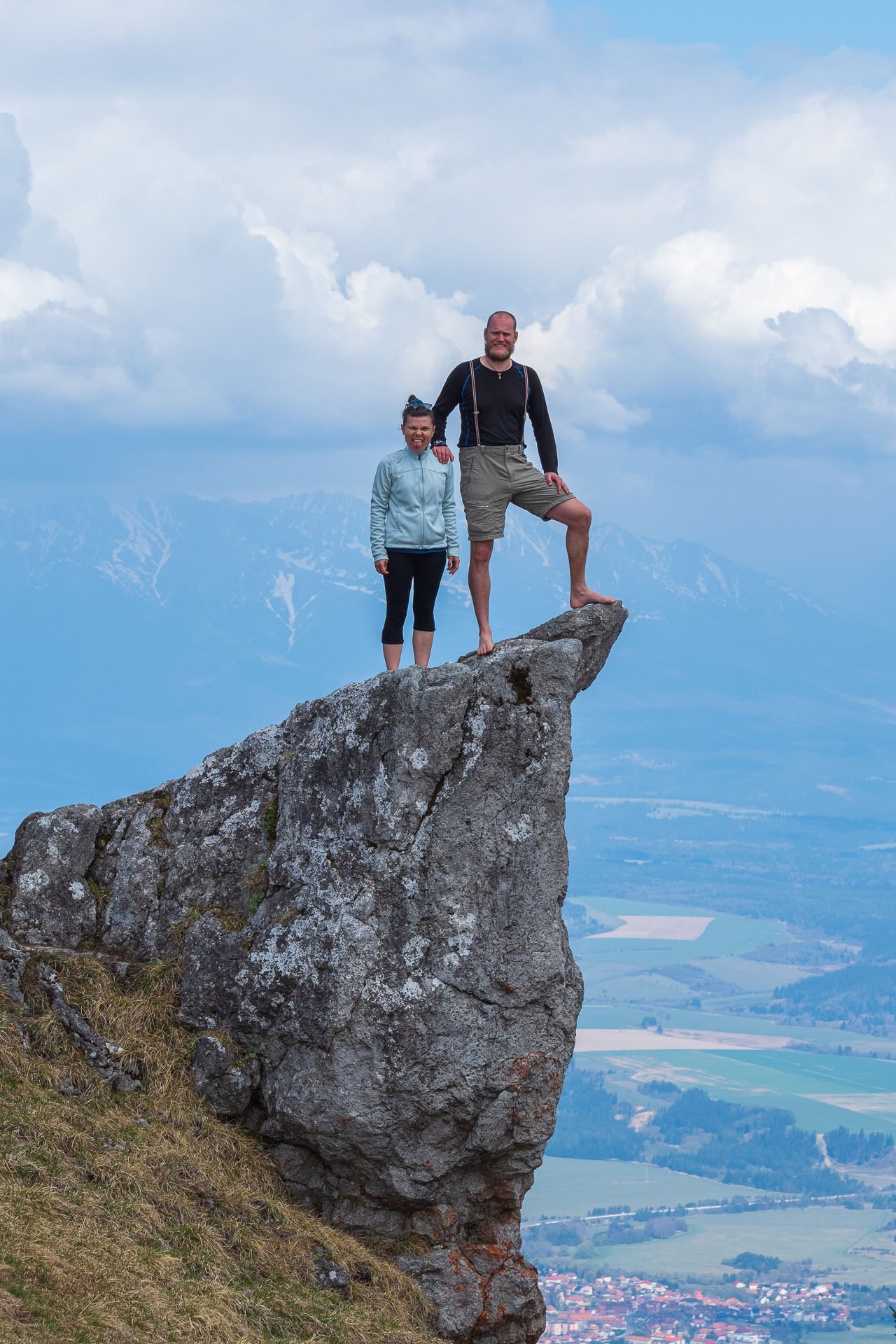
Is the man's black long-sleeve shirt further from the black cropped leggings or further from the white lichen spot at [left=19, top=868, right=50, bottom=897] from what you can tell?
the white lichen spot at [left=19, top=868, right=50, bottom=897]

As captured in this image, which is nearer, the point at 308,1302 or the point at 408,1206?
the point at 308,1302

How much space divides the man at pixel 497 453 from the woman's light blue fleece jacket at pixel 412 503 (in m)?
0.22

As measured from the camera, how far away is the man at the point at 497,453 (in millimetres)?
15281

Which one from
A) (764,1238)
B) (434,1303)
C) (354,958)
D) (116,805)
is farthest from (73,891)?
(764,1238)

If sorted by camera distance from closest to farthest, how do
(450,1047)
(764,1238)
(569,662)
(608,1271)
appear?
1. (450,1047)
2. (569,662)
3. (608,1271)
4. (764,1238)

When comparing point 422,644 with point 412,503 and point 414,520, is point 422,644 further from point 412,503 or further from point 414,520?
point 412,503

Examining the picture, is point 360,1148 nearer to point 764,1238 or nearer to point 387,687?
point 387,687

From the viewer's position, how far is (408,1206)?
14.3 metres

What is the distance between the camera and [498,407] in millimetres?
15352

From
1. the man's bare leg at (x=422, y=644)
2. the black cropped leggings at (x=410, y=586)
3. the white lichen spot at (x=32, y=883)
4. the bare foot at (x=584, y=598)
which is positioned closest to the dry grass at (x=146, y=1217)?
the white lichen spot at (x=32, y=883)

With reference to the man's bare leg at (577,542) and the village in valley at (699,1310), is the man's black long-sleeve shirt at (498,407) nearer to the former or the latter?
the man's bare leg at (577,542)

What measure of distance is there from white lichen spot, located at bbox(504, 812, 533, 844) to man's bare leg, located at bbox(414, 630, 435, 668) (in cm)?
319

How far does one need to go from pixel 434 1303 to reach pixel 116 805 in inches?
283

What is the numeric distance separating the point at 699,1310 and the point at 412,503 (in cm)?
15663
